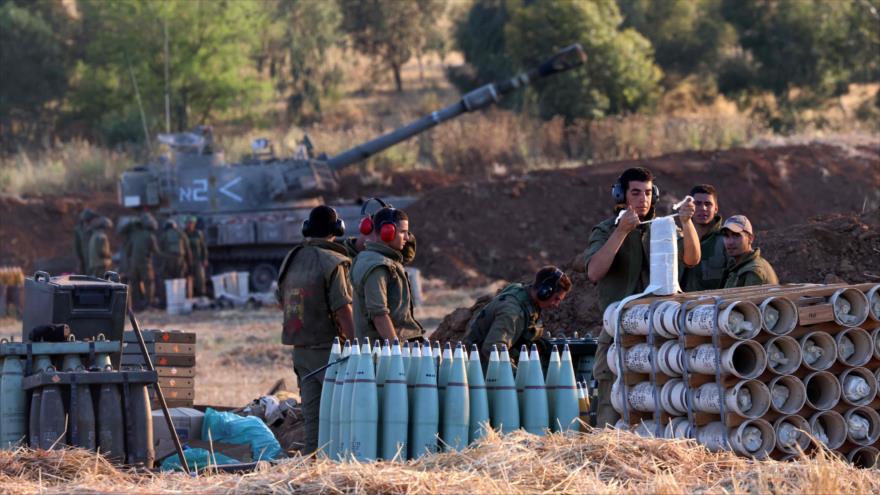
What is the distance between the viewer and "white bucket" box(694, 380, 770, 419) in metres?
6.68

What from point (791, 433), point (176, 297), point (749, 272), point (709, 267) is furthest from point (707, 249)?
point (176, 297)

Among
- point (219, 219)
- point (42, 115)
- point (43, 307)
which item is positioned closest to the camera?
point (43, 307)

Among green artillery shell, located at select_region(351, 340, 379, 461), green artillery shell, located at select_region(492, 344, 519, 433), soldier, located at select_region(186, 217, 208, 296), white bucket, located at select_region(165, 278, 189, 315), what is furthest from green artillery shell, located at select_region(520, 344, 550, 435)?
soldier, located at select_region(186, 217, 208, 296)

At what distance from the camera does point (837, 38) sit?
43.8 meters

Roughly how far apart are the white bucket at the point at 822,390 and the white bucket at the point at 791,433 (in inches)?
4.1

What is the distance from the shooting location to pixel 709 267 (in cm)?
934

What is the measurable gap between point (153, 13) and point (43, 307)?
117 ft

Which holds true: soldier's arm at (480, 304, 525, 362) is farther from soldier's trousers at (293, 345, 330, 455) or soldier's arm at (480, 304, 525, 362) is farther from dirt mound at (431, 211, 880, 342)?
dirt mound at (431, 211, 880, 342)

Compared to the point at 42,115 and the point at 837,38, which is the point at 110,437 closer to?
the point at 837,38

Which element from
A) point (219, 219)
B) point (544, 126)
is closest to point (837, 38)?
point (544, 126)

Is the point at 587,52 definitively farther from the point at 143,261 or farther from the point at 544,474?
the point at 544,474

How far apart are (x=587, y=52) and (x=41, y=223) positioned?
16.0 metres

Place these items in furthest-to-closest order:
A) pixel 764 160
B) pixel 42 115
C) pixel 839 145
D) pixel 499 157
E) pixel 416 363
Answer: pixel 42 115 < pixel 499 157 < pixel 839 145 < pixel 764 160 < pixel 416 363

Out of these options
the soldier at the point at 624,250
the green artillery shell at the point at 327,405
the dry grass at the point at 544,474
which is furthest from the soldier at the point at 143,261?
the dry grass at the point at 544,474
